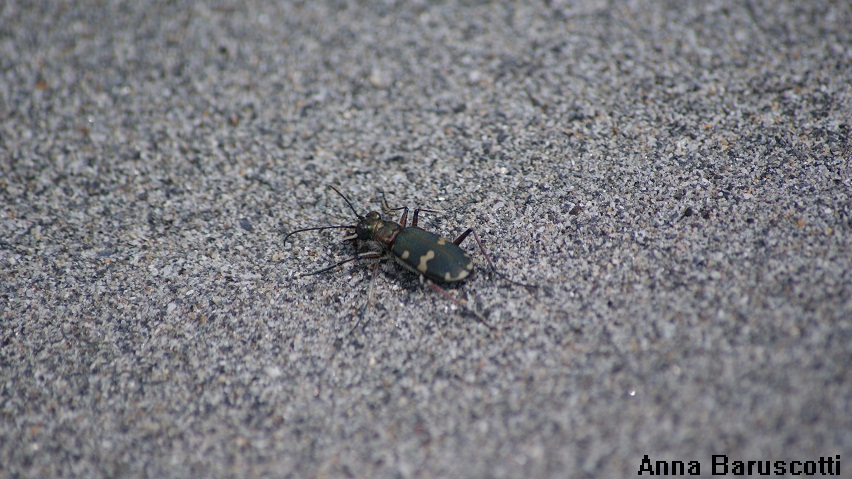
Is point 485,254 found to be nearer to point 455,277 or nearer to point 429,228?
point 455,277

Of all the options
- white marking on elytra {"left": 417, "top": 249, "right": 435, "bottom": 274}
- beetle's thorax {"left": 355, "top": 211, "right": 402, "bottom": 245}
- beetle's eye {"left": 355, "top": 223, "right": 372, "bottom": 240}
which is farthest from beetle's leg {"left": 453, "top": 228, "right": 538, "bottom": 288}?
beetle's eye {"left": 355, "top": 223, "right": 372, "bottom": 240}

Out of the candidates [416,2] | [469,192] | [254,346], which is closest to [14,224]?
[254,346]

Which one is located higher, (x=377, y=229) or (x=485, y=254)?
(x=377, y=229)

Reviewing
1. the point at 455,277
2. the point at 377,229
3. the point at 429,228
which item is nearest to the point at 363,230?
the point at 377,229

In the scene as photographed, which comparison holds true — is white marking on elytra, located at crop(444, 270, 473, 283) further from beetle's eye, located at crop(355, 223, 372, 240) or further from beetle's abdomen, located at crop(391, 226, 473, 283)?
beetle's eye, located at crop(355, 223, 372, 240)

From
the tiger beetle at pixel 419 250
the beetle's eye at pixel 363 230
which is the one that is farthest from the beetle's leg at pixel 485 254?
the beetle's eye at pixel 363 230

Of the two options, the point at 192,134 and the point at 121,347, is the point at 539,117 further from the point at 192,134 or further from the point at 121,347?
the point at 121,347
